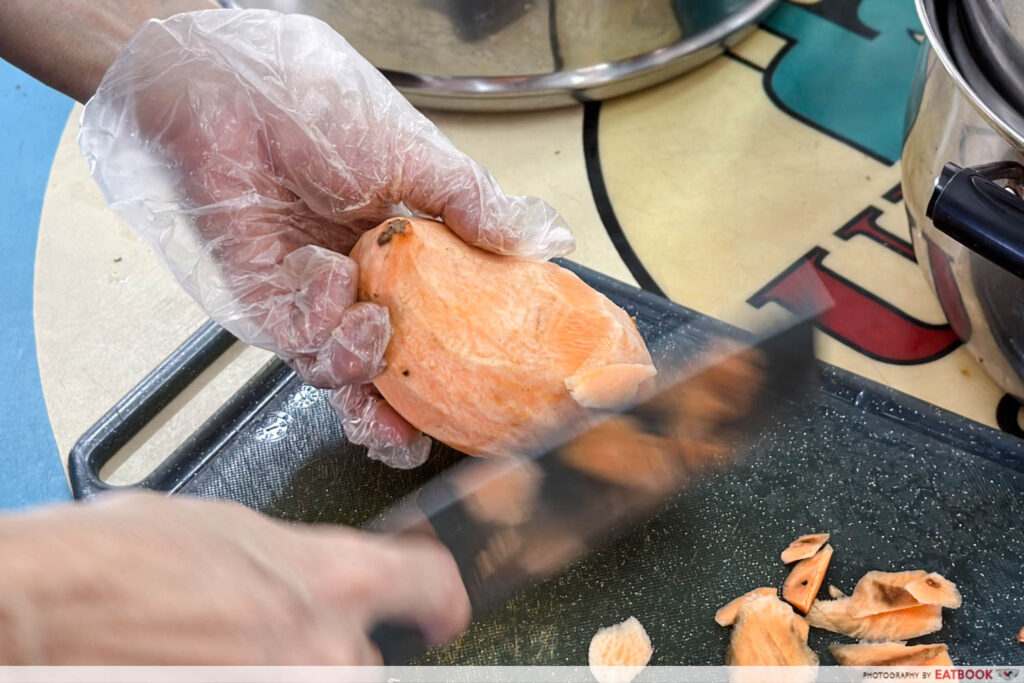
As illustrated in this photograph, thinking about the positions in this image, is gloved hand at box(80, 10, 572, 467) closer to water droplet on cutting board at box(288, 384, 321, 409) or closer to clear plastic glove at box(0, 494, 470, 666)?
water droplet on cutting board at box(288, 384, 321, 409)

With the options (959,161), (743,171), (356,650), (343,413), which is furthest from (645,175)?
(356,650)

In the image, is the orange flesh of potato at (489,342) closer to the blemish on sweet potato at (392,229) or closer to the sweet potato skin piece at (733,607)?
the blemish on sweet potato at (392,229)

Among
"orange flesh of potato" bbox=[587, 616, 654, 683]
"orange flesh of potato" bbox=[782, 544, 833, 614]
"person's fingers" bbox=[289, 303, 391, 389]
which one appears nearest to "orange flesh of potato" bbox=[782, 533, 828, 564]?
"orange flesh of potato" bbox=[782, 544, 833, 614]

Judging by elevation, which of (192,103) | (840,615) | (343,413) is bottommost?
(840,615)

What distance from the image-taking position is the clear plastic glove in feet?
1.28

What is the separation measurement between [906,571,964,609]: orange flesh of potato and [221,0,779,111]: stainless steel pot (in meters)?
0.82

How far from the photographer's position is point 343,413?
90cm

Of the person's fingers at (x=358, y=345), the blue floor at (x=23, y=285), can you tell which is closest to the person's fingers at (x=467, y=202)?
the person's fingers at (x=358, y=345)

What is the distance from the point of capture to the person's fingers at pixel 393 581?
1.70 feet

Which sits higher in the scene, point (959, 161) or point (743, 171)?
point (959, 161)

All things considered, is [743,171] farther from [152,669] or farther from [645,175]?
[152,669]

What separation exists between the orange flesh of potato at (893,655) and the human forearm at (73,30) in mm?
871

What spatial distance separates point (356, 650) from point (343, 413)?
1.36ft

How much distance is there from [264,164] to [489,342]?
0.97ft
